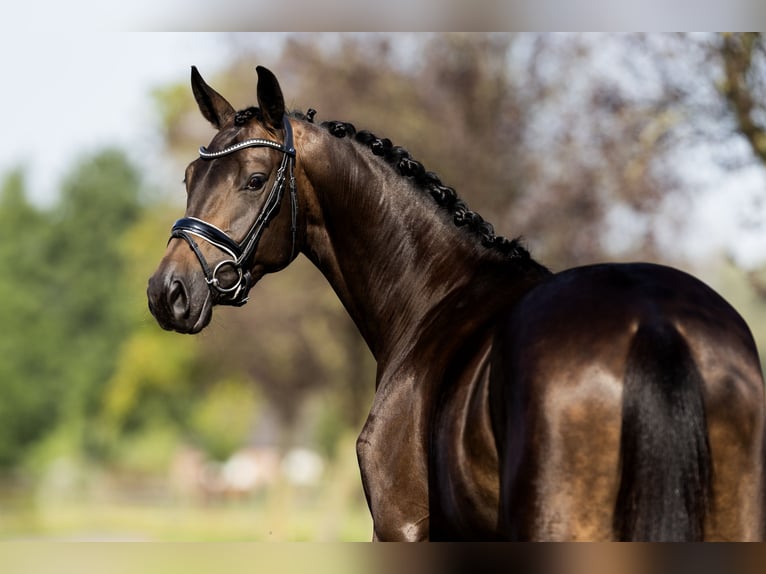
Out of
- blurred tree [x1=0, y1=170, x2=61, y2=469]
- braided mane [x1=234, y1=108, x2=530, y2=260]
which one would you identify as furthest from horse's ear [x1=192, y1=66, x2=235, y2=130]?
blurred tree [x1=0, y1=170, x2=61, y2=469]

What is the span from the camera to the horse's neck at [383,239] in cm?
572

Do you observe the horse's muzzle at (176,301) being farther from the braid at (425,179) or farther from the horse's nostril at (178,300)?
the braid at (425,179)

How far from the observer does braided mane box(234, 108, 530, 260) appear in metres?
5.65

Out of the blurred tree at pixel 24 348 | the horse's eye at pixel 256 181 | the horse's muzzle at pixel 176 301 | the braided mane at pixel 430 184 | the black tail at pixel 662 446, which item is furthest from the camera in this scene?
the blurred tree at pixel 24 348

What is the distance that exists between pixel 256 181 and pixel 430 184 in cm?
102

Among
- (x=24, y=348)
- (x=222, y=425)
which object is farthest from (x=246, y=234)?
(x=222, y=425)

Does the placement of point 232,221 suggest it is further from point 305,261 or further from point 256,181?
point 305,261

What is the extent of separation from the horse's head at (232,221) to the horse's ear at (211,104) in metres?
0.18

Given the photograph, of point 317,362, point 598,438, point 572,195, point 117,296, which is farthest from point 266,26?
point 117,296

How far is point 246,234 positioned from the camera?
5.34 meters

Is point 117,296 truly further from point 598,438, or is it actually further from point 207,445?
point 598,438

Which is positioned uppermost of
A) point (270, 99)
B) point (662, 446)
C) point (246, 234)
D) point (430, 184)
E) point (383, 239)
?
point (270, 99)

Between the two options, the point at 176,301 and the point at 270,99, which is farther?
the point at 270,99

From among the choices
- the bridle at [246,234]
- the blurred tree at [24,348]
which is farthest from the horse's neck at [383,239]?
the blurred tree at [24,348]
